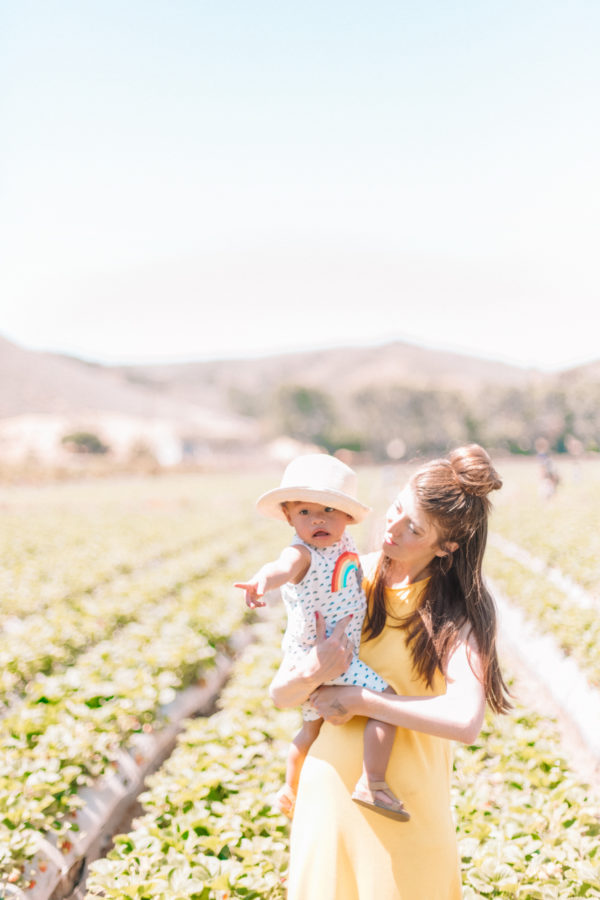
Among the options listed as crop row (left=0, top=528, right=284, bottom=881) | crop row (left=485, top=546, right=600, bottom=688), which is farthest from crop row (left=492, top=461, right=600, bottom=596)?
crop row (left=0, top=528, right=284, bottom=881)

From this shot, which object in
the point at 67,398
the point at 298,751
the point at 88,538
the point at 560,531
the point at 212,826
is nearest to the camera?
the point at 298,751

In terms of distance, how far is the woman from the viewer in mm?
1680

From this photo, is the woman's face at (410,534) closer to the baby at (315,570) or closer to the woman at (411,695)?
the woman at (411,695)

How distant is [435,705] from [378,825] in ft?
1.12

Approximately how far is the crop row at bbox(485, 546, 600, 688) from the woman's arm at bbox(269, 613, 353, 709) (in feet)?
13.9

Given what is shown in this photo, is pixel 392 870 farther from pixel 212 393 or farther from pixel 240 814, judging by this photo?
pixel 212 393

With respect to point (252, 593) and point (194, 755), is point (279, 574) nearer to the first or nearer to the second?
point (252, 593)

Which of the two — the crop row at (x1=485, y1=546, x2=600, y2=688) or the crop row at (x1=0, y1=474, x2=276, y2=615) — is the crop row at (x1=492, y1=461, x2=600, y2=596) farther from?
the crop row at (x1=0, y1=474, x2=276, y2=615)

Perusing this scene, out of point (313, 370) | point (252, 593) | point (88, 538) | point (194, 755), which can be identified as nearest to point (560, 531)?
point (88, 538)

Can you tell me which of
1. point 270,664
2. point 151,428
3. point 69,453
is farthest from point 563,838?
point 151,428

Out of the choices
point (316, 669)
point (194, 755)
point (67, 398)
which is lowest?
point (194, 755)

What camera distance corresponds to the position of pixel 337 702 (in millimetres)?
1755

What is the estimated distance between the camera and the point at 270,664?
5.70m

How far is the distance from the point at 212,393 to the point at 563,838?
531ft
